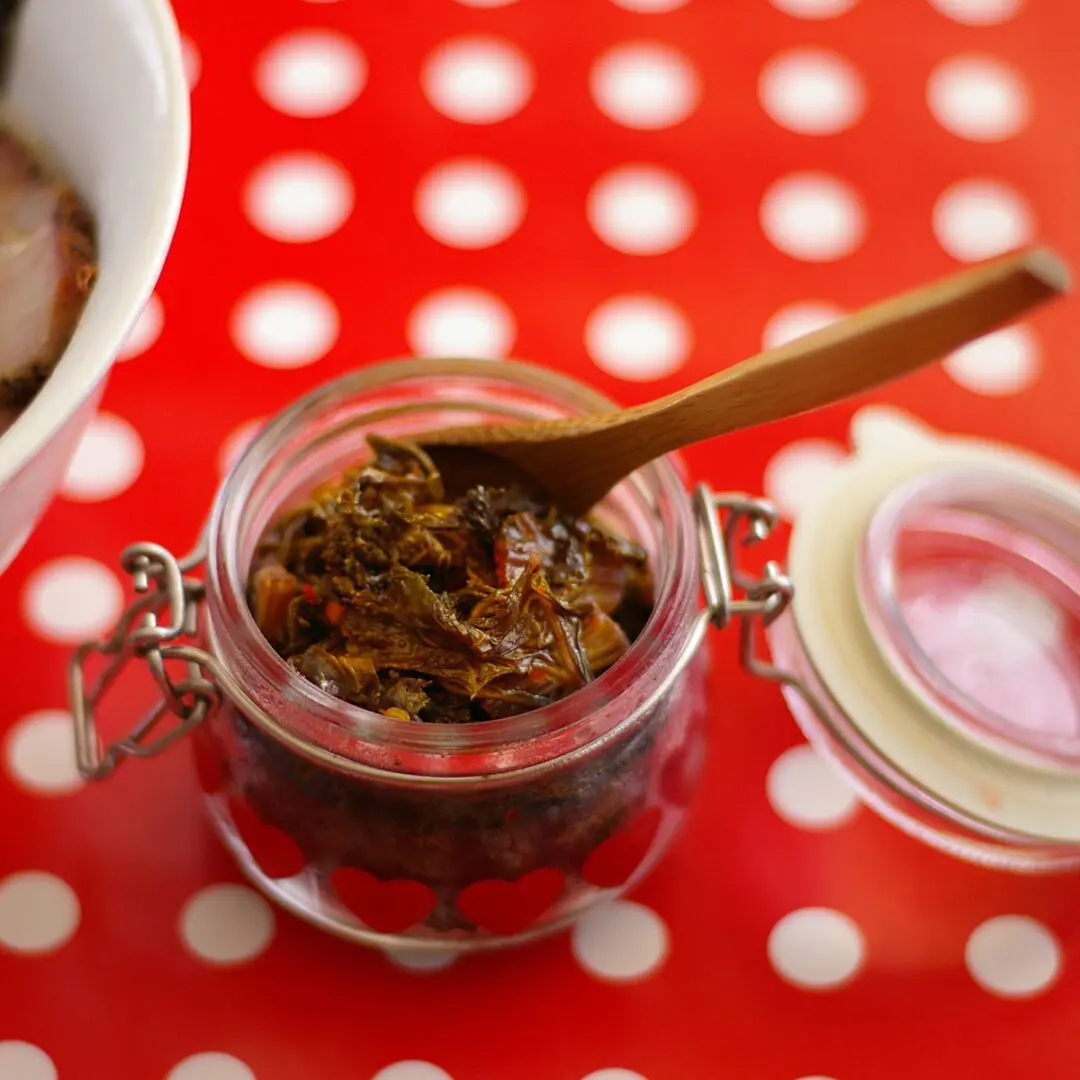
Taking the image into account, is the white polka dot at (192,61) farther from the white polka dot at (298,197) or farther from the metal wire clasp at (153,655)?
the metal wire clasp at (153,655)

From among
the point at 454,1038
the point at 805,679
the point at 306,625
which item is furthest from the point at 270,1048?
the point at 805,679

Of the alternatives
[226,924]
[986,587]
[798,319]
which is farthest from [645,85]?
[226,924]

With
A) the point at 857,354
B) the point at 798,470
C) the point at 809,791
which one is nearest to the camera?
the point at 857,354

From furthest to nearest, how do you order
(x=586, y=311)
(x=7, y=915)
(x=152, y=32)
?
(x=586, y=311)
(x=7, y=915)
(x=152, y=32)

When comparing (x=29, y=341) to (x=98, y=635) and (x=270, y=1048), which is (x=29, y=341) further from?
(x=270, y=1048)

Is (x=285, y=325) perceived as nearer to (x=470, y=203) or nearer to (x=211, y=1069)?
(x=470, y=203)

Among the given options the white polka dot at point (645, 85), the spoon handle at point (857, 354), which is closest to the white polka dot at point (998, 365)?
the white polka dot at point (645, 85)

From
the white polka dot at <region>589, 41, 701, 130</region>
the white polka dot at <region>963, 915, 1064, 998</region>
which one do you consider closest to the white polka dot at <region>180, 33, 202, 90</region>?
the white polka dot at <region>589, 41, 701, 130</region>
